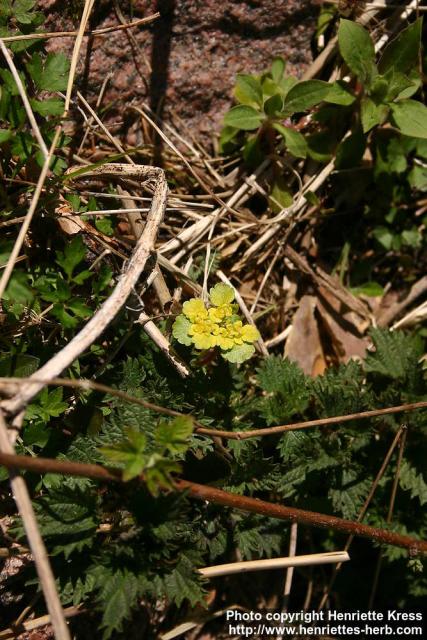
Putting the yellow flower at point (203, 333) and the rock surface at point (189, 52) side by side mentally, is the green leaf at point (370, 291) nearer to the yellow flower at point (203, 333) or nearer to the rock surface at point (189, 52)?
the rock surface at point (189, 52)

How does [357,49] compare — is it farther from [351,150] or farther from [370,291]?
[370,291]

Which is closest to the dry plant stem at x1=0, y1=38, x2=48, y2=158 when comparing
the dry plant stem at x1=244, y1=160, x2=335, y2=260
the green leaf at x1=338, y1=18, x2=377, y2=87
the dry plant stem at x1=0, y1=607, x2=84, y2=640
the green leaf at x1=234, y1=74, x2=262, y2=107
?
the green leaf at x1=234, y1=74, x2=262, y2=107

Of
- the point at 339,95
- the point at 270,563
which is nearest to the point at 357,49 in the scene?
the point at 339,95

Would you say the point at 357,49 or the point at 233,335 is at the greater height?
the point at 357,49

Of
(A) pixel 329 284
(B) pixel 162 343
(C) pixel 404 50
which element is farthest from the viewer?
(A) pixel 329 284

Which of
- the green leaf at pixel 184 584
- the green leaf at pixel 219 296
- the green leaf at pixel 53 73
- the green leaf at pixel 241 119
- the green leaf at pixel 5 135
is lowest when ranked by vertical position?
the green leaf at pixel 184 584

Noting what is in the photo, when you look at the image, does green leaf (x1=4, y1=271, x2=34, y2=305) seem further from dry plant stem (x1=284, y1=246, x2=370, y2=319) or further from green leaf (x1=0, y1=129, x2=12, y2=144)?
dry plant stem (x1=284, y1=246, x2=370, y2=319)

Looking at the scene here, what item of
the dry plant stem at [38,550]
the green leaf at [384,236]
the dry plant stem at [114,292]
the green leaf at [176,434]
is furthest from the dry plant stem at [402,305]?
the dry plant stem at [38,550]

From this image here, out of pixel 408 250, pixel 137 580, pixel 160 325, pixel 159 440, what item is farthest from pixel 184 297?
pixel 408 250
